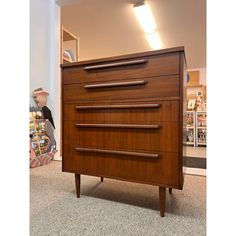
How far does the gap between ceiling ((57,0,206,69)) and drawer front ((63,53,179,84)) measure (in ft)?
5.70

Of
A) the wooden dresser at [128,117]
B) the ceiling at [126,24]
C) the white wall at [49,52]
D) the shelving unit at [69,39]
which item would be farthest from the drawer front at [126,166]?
the ceiling at [126,24]

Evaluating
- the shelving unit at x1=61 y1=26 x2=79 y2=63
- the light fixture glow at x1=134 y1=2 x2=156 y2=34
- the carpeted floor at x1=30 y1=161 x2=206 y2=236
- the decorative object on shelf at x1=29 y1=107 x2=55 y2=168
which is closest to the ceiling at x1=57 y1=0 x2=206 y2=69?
the light fixture glow at x1=134 y1=2 x2=156 y2=34

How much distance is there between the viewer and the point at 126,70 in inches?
43.9

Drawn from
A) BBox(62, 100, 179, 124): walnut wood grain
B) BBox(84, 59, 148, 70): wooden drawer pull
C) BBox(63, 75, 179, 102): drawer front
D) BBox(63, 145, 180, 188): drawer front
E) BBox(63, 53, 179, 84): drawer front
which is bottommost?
BBox(63, 145, 180, 188): drawer front

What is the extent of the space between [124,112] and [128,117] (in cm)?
4

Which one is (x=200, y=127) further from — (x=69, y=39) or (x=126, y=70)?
(x=126, y=70)

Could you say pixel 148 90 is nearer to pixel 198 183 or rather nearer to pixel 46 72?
pixel 198 183

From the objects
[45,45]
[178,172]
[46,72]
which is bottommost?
[178,172]

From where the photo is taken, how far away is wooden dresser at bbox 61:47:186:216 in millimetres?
995

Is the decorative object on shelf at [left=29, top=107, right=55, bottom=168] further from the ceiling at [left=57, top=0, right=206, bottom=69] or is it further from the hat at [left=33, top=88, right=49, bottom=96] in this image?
the ceiling at [left=57, top=0, right=206, bottom=69]

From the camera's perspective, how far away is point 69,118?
1.32 meters

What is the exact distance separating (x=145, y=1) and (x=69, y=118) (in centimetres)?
235

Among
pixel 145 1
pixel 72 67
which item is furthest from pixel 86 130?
pixel 145 1

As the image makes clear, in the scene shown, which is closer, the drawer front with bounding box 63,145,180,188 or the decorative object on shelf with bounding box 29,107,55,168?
the drawer front with bounding box 63,145,180,188
